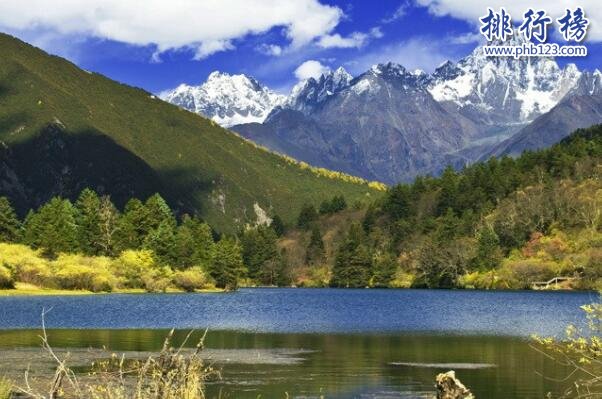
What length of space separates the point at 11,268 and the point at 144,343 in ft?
268

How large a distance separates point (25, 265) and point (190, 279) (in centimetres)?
3971

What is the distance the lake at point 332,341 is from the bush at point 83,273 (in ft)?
99.8

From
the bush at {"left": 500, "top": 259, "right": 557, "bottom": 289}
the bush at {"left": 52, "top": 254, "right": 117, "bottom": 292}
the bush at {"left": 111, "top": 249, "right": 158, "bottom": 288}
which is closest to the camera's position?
the bush at {"left": 52, "top": 254, "right": 117, "bottom": 292}

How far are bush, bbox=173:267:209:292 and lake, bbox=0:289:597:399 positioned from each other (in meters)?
54.3

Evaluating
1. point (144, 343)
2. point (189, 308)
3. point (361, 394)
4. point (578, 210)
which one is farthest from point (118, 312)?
point (578, 210)

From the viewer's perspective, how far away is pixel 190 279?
542 ft

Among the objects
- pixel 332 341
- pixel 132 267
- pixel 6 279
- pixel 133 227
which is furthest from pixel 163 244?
pixel 332 341

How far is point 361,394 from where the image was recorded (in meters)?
34.5

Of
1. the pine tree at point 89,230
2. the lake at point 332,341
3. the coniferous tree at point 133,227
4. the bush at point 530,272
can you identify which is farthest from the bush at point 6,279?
the bush at point 530,272

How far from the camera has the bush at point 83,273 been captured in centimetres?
13912

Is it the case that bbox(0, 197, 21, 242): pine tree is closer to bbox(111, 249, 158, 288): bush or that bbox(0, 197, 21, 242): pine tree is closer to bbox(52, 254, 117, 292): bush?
bbox(52, 254, 117, 292): bush

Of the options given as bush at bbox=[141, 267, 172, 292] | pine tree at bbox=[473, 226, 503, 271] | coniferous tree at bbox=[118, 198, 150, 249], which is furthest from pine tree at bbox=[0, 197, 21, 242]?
pine tree at bbox=[473, 226, 503, 271]

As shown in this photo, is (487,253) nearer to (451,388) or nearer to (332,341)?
(332,341)

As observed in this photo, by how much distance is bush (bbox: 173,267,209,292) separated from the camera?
164m
